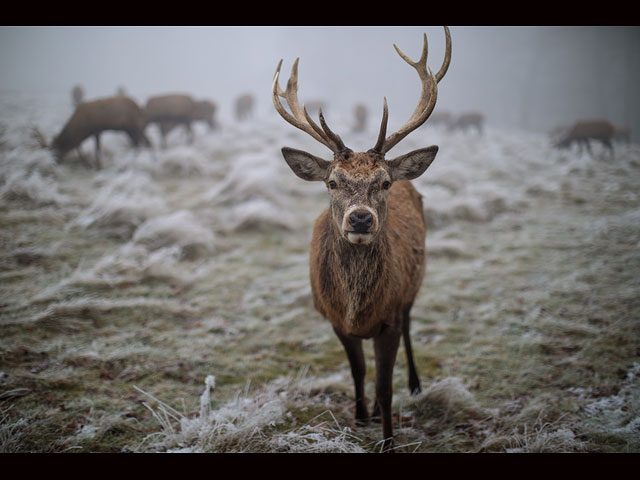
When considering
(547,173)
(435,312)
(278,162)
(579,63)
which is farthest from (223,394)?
(579,63)

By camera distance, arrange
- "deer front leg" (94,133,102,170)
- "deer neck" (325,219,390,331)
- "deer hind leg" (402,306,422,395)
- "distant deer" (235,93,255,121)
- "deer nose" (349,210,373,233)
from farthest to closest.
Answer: "distant deer" (235,93,255,121), "deer front leg" (94,133,102,170), "deer hind leg" (402,306,422,395), "deer neck" (325,219,390,331), "deer nose" (349,210,373,233)

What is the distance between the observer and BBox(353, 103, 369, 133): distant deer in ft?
59.7

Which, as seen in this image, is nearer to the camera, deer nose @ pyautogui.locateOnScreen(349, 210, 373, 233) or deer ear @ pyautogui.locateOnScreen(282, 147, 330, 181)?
deer nose @ pyautogui.locateOnScreen(349, 210, 373, 233)

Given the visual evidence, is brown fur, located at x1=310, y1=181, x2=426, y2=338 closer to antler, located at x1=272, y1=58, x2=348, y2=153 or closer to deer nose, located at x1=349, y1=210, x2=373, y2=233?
deer nose, located at x1=349, y1=210, x2=373, y2=233

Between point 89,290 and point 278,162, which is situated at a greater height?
point 278,162

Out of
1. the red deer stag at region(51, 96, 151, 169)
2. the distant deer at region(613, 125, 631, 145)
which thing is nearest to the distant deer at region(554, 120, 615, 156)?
the distant deer at region(613, 125, 631, 145)

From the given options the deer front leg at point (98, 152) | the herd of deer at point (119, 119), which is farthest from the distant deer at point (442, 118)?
the deer front leg at point (98, 152)

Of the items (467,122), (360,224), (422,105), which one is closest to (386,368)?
(360,224)

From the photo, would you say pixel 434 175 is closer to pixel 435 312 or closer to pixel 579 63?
pixel 435 312

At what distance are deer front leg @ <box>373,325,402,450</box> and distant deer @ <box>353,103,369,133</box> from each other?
1691 centimetres
